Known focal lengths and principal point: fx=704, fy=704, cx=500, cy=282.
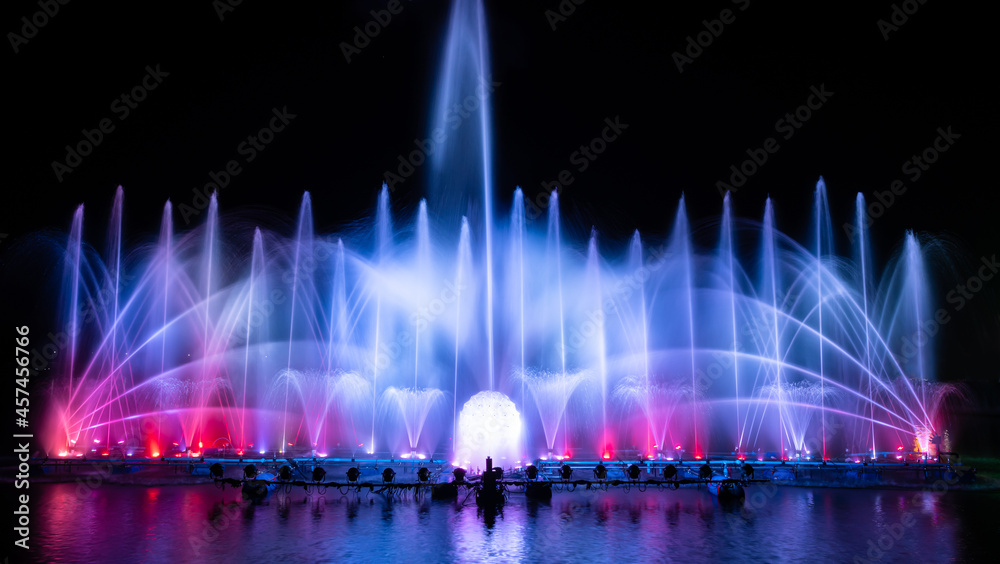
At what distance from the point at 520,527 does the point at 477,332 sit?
26.0 meters

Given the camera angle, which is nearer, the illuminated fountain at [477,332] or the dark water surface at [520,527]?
the dark water surface at [520,527]

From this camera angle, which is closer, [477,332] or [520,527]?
[520,527]

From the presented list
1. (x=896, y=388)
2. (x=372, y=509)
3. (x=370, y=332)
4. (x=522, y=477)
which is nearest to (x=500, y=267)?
(x=370, y=332)

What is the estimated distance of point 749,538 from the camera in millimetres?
20609

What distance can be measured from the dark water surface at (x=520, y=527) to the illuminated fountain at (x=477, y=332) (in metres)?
12.0

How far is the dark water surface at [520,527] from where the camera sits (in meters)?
Answer: 18.5

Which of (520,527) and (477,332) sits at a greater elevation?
(477,332)

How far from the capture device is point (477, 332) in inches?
1877

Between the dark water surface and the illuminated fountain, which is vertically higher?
the illuminated fountain

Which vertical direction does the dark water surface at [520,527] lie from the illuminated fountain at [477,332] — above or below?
below

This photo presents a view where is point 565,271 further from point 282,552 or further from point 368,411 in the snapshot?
point 282,552

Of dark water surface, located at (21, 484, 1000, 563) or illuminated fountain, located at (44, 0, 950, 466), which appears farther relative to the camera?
illuminated fountain, located at (44, 0, 950, 466)

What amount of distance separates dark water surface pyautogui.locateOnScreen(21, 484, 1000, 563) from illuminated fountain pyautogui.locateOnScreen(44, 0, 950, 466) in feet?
39.5

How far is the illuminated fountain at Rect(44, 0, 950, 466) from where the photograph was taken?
44.6 m
